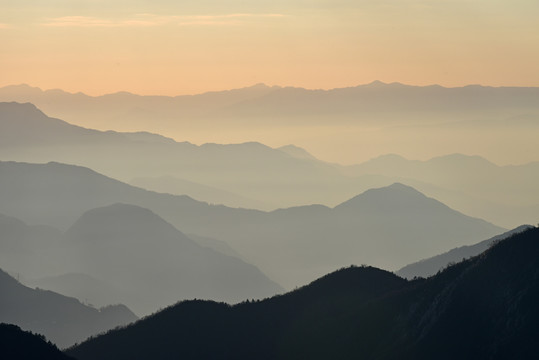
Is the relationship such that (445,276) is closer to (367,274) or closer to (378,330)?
(378,330)

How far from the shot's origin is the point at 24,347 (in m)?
131

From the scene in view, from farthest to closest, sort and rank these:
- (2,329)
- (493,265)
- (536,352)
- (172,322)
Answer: (172,322) → (493,265) → (2,329) → (536,352)

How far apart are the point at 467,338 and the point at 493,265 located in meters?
12.3

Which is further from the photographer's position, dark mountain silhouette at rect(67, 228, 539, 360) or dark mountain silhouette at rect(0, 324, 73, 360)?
dark mountain silhouette at rect(67, 228, 539, 360)

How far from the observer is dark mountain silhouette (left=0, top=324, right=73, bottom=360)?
12912 cm

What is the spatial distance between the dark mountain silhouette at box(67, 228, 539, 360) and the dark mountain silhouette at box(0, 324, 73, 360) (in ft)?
100

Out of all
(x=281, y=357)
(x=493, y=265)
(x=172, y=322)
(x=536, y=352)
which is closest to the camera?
(x=536, y=352)

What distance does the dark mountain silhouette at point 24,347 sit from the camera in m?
129

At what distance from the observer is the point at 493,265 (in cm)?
14425

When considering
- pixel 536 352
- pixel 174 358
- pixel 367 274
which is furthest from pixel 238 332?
pixel 536 352

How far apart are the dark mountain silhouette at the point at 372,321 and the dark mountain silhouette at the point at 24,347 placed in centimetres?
3061

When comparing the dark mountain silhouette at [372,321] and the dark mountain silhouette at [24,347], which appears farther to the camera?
the dark mountain silhouette at [372,321]

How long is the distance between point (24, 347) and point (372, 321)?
4383 centimetres

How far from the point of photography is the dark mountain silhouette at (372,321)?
13538 cm
